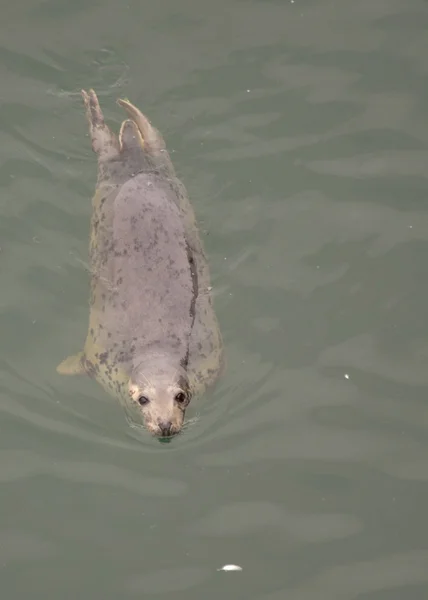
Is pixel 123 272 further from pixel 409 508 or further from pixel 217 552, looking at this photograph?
pixel 409 508

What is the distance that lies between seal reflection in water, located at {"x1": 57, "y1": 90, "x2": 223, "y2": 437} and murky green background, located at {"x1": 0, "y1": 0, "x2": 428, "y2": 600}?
0.22 metres

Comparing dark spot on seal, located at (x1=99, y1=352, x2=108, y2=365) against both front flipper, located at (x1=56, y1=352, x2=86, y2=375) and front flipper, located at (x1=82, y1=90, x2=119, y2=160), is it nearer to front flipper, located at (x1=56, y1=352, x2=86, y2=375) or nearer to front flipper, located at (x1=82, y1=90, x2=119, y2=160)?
front flipper, located at (x1=56, y1=352, x2=86, y2=375)

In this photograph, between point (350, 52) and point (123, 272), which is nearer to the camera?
point (123, 272)

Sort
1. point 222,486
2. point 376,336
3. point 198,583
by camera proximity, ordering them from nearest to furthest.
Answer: point 198,583 → point 222,486 → point 376,336

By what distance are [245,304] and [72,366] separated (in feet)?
4.53

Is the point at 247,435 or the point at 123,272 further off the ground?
the point at 123,272

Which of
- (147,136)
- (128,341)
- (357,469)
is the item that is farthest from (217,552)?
(147,136)

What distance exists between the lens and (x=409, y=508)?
19.2 ft

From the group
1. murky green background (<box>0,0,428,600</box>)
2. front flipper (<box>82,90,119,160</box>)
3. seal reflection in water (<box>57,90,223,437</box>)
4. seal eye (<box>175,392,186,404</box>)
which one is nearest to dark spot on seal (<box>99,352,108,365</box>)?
seal reflection in water (<box>57,90,223,437</box>)

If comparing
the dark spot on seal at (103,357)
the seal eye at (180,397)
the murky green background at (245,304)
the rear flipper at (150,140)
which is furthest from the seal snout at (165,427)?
the rear flipper at (150,140)

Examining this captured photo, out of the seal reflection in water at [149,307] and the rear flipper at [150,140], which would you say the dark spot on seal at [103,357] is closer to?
the seal reflection in water at [149,307]

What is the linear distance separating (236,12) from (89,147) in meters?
2.18

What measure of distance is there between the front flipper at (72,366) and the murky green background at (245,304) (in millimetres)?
135

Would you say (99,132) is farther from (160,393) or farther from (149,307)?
(160,393)
